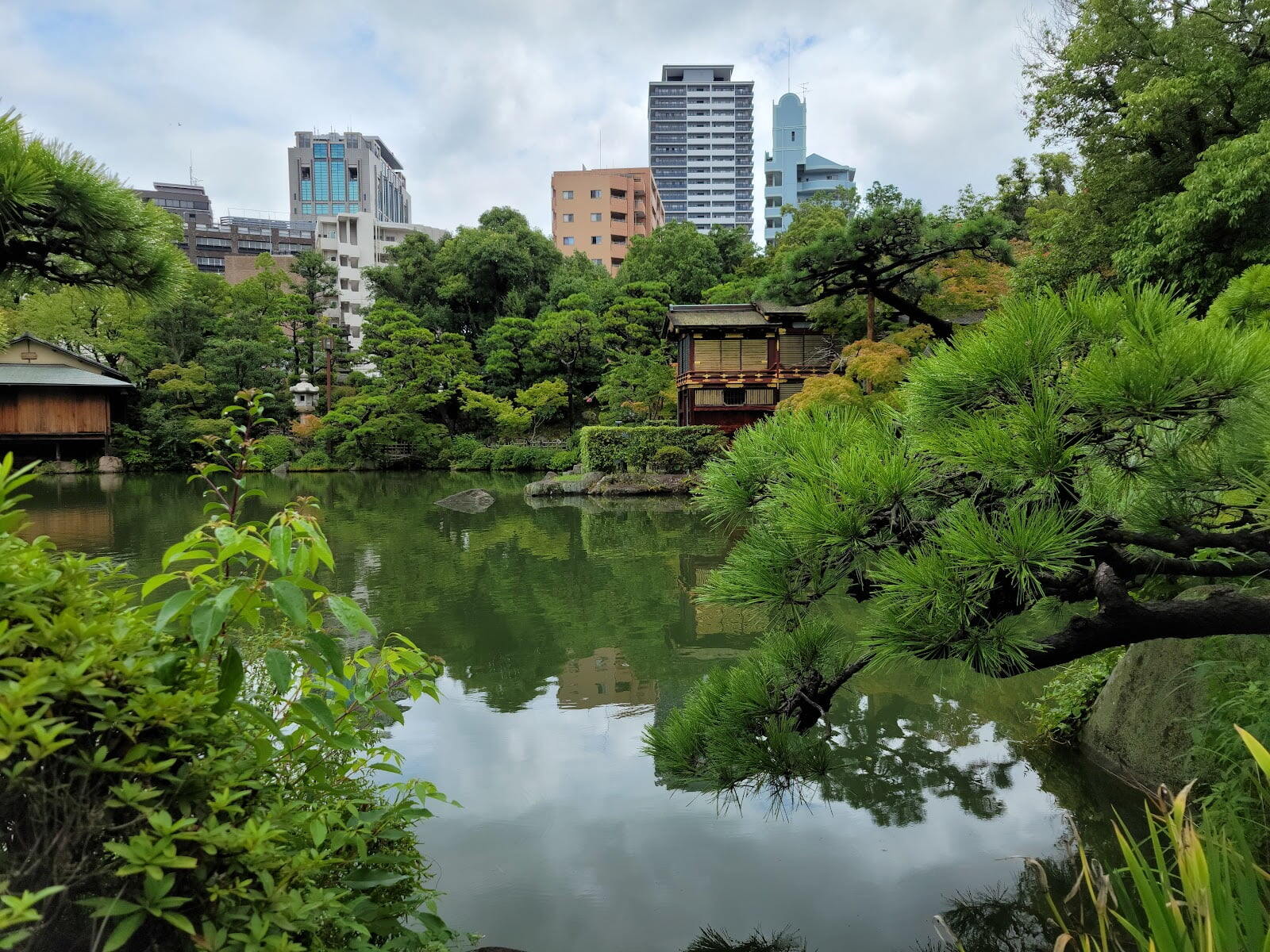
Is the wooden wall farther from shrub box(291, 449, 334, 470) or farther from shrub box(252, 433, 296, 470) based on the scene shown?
shrub box(291, 449, 334, 470)

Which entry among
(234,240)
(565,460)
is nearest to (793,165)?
(234,240)

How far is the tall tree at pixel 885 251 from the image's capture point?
1067 cm

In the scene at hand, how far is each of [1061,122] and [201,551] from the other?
41.2ft

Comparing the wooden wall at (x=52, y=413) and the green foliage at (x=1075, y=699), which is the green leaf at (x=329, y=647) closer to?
the green foliage at (x=1075, y=699)

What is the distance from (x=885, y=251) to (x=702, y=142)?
62.1 m

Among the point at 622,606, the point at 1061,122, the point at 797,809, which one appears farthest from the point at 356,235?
the point at 797,809

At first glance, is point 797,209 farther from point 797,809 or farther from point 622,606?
point 797,809

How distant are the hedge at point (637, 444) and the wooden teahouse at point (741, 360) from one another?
62.5 inches

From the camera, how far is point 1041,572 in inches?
55.4

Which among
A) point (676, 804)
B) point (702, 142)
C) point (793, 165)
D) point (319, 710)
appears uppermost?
point (702, 142)

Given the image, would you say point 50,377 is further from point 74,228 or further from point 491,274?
point 74,228

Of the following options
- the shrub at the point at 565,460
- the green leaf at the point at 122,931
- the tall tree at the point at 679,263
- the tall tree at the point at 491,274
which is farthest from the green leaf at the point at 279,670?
the tall tree at the point at 491,274

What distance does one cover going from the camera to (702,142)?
67812mm

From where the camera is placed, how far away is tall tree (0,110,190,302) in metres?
2.55
